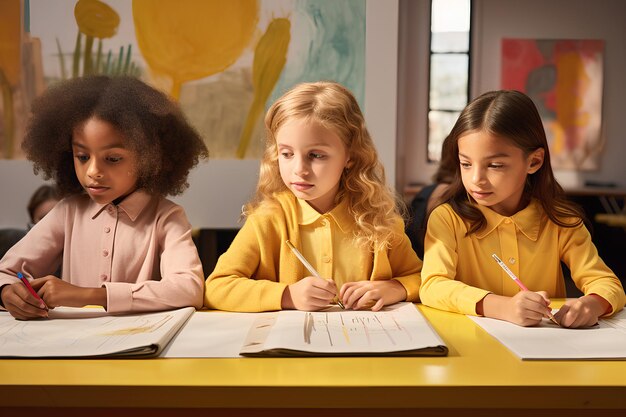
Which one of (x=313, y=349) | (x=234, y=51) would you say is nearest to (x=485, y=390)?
(x=313, y=349)

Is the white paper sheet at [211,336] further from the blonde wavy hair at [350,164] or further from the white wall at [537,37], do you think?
the white wall at [537,37]

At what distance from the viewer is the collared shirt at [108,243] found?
134 cm

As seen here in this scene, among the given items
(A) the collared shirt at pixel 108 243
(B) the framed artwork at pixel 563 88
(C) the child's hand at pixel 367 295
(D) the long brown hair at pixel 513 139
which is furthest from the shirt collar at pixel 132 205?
(B) the framed artwork at pixel 563 88

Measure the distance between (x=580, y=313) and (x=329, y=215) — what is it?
1.71 ft

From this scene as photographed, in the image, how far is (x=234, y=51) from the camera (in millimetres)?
1604

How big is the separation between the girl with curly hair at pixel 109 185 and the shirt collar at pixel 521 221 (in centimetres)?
62

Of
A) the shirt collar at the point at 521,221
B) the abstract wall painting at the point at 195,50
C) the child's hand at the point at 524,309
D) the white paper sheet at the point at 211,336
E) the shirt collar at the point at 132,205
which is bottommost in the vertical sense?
the white paper sheet at the point at 211,336

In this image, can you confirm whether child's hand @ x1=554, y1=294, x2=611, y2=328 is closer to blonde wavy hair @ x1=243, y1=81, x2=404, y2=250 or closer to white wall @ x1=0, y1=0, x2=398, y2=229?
blonde wavy hair @ x1=243, y1=81, x2=404, y2=250

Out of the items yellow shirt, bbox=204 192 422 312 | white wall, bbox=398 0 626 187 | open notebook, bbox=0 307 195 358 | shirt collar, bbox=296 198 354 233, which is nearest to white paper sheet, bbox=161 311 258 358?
open notebook, bbox=0 307 195 358

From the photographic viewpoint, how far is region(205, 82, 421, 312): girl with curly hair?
126 centimetres

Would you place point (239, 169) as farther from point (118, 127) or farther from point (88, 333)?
point (88, 333)

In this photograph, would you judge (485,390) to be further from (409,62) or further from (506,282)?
(409,62)

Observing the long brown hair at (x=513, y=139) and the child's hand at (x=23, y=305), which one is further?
the long brown hair at (x=513, y=139)

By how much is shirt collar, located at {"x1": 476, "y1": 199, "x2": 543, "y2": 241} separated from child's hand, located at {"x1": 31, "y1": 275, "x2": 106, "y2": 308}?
2.59ft
